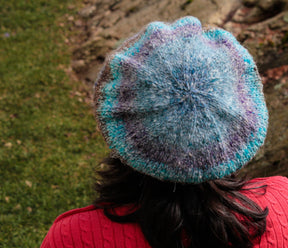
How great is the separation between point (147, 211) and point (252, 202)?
0.53 m

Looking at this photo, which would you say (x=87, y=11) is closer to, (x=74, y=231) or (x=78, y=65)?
(x=78, y=65)

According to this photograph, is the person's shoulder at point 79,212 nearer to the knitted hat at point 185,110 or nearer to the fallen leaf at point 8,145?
the knitted hat at point 185,110

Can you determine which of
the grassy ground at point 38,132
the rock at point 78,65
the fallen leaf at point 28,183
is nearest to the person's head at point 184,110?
the grassy ground at point 38,132

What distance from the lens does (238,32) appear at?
4512 millimetres

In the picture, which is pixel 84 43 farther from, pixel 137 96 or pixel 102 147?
pixel 137 96

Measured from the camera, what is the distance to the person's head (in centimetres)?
113

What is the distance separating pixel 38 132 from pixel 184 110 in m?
3.73

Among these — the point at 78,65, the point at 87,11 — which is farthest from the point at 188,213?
the point at 87,11

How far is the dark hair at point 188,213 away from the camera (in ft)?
4.26

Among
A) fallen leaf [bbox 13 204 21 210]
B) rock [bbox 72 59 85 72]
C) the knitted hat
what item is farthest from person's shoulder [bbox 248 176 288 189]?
rock [bbox 72 59 85 72]

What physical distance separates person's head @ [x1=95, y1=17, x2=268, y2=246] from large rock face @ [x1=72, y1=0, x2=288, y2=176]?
1903mm

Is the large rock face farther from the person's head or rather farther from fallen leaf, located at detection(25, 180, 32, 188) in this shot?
fallen leaf, located at detection(25, 180, 32, 188)

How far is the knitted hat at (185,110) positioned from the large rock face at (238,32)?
6.26 ft

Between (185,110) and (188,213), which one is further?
(188,213)
